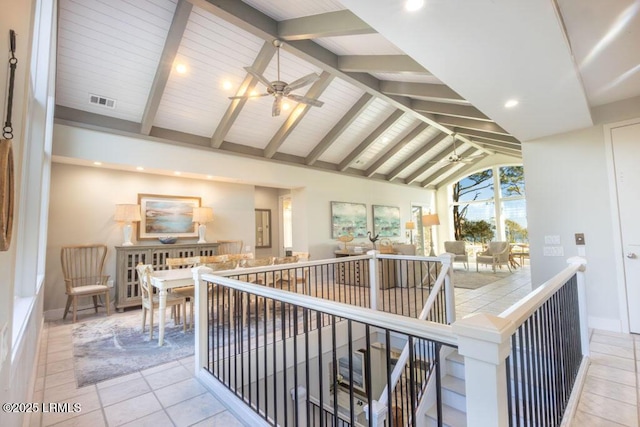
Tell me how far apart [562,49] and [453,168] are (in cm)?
988

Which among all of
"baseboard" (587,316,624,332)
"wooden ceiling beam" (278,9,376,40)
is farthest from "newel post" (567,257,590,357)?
"wooden ceiling beam" (278,9,376,40)

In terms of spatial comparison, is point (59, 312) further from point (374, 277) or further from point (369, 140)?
point (369, 140)

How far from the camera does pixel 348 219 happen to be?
27.8 feet

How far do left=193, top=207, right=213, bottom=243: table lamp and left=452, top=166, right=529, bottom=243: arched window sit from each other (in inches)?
386

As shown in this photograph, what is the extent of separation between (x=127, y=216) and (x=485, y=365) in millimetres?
5520

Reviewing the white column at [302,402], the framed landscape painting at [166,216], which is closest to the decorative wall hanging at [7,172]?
the white column at [302,402]

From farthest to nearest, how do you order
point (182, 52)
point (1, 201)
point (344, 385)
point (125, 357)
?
point (344, 385) → point (182, 52) → point (125, 357) → point (1, 201)

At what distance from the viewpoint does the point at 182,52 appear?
13.7ft

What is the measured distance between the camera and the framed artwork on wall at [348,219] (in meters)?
8.08

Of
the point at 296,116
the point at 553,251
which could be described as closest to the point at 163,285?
the point at 296,116

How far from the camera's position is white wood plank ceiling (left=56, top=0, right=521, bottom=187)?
3582mm

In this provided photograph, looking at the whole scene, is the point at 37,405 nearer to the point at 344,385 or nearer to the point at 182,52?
the point at 182,52

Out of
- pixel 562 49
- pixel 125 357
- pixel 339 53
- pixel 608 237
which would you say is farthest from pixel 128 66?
pixel 608 237

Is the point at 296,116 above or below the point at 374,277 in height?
above
